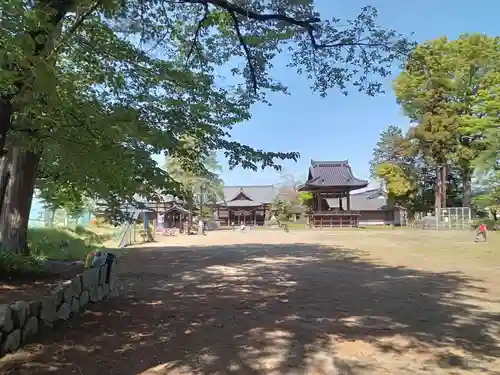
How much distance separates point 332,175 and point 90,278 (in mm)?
39070

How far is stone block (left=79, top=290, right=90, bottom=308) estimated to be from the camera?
6051 mm

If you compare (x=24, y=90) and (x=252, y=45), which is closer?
(x=24, y=90)

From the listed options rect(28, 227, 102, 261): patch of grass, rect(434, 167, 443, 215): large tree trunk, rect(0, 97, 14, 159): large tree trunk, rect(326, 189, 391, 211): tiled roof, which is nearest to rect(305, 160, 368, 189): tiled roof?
rect(434, 167, 443, 215): large tree trunk

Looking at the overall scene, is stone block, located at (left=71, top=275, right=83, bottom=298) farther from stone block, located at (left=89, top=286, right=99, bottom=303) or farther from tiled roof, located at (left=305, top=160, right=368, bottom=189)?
tiled roof, located at (left=305, top=160, right=368, bottom=189)

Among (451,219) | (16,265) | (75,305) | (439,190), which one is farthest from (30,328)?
(439,190)

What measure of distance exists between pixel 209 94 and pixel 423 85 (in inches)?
1337

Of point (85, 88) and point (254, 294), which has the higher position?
point (85, 88)

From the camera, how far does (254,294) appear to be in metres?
7.43

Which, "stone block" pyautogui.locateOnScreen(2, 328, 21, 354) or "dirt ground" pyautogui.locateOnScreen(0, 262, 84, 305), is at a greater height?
"dirt ground" pyautogui.locateOnScreen(0, 262, 84, 305)

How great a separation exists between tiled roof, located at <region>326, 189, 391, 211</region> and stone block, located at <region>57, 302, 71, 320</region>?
46487 millimetres

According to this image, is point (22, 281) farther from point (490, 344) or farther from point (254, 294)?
point (490, 344)

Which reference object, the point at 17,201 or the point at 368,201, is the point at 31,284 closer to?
the point at 17,201

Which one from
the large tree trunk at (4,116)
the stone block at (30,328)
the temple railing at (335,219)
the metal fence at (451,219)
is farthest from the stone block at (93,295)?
the temple railing at (335,219)

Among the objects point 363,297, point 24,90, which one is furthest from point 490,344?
point 24,90
